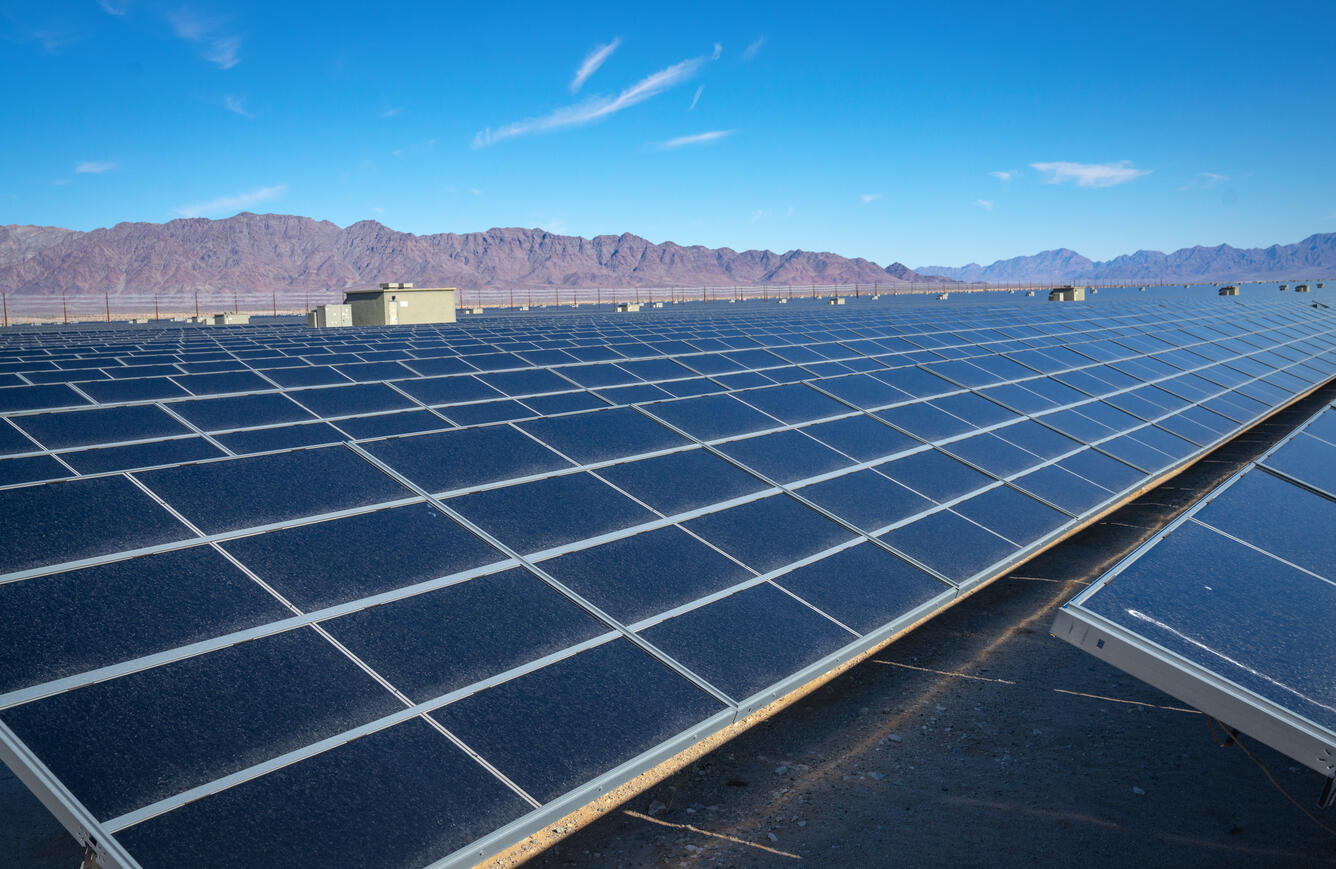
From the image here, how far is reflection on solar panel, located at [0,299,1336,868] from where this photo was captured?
5043 mm

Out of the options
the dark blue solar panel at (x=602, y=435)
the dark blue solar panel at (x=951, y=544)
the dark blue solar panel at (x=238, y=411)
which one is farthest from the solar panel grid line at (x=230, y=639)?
the dark blue solar panel at (x=238, y=411)

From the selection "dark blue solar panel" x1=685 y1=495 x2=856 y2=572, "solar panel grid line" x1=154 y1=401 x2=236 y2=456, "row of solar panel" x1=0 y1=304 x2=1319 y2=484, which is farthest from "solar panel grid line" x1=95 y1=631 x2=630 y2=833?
"solar panel grid line" x1=154 y1=401 x2=236 y2=456

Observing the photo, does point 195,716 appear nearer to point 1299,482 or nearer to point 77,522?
point 77,522

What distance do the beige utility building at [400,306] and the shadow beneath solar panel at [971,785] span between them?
40193 mm

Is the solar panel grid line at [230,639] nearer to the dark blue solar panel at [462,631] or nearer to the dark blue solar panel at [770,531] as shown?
the dark blue solar panel at [462,631]

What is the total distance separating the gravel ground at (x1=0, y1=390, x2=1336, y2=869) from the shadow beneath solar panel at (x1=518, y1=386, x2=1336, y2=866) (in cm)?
2

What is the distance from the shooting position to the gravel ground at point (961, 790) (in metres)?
7.54

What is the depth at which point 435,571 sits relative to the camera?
7586 mm

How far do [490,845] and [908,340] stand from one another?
2639 cm

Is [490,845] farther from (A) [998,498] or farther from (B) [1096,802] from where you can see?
(A) [998,498]

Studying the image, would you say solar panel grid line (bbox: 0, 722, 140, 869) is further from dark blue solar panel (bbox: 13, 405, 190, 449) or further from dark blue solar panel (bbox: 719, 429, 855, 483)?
dark blue solar panel (bbox: 719, 429, 855, 483)

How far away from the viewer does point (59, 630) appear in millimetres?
5680

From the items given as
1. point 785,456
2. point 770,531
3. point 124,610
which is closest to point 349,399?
point 785,456

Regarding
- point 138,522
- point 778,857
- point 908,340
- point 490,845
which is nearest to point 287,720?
point 490,845
